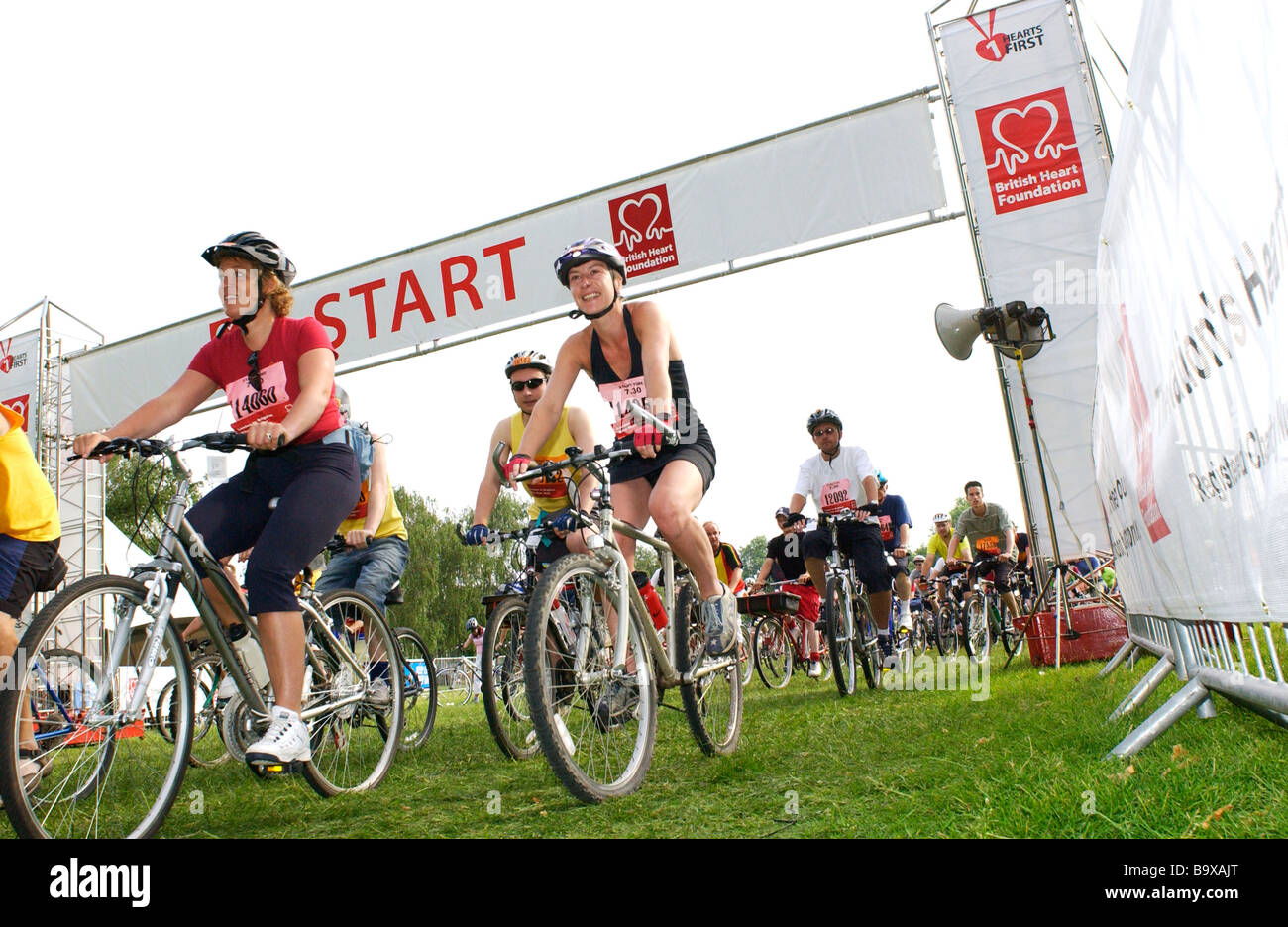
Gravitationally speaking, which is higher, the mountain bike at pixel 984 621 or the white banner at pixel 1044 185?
the white banner at pixel 1044 185

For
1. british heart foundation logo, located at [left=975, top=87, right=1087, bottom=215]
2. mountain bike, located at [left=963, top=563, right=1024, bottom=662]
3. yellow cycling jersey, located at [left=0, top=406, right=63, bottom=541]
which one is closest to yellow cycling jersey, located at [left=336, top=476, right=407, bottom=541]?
yellow cycling jersey, located at [left=0, top=406, right=63, bottom=541]

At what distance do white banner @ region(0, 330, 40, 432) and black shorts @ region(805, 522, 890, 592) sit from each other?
459 inches

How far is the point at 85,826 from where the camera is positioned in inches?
99.1

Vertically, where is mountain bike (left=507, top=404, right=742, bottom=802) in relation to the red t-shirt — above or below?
below

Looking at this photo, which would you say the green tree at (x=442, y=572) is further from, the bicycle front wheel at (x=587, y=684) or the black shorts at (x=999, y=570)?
the bicycle front wheel at (x=587, y=684)

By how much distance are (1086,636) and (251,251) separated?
630 cm

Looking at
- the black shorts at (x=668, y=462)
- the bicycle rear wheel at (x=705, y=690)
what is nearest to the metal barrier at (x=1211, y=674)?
the bicycle rear wheel at (x=705, y=690)

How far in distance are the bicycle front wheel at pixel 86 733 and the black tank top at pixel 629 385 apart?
182cm

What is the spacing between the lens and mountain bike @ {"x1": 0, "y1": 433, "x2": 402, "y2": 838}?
2449 mm

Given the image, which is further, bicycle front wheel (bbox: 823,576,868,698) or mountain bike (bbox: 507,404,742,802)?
bicycle front wheel (bbox: 823,576,868,698)

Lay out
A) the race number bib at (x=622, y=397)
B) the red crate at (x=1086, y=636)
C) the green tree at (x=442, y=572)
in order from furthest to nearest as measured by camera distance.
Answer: the green tree at (x=442, y=572) < the red crate at (x=1086, y=636) < the race number bib at (x=622, y=397)

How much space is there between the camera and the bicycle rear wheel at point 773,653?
888cm

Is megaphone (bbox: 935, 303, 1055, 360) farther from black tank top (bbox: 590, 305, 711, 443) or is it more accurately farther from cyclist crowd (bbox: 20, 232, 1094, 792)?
black tank top (bbox: 590, 305, 711, 443)

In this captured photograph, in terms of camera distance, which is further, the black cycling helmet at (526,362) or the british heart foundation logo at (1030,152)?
the british heart foundation logo at (1030,152)
